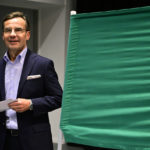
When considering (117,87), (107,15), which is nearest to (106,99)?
(117,87)

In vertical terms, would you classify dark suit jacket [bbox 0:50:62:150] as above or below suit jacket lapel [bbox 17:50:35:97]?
below

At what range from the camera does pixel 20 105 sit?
65.7 inches

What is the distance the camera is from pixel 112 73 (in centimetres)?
148

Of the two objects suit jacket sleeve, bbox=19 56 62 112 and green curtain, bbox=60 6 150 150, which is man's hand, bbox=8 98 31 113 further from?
green curtain, bbox=60 6 150 150

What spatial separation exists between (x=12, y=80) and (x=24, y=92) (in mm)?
98

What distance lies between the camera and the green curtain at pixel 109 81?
1.41 m

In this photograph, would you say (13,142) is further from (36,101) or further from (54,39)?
(54,39)

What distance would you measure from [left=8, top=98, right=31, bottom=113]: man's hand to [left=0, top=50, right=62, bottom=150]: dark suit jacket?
45 millimetres

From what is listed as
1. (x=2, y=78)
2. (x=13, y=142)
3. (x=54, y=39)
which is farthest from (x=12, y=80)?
(x=54, y=39)

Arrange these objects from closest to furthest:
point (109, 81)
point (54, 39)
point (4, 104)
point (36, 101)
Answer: point (109, 81) < point (4, 104) < point (36, 101) < point (54, 39)

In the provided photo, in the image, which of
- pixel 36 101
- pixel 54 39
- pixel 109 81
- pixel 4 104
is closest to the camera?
pixel 109 81

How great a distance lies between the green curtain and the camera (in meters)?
1.41

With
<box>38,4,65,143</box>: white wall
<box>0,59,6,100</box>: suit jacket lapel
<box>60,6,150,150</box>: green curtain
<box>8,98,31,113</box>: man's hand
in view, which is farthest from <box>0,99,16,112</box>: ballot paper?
<box>38,4,65,143</box>: white wall

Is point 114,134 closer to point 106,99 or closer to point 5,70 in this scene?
point 106,99
